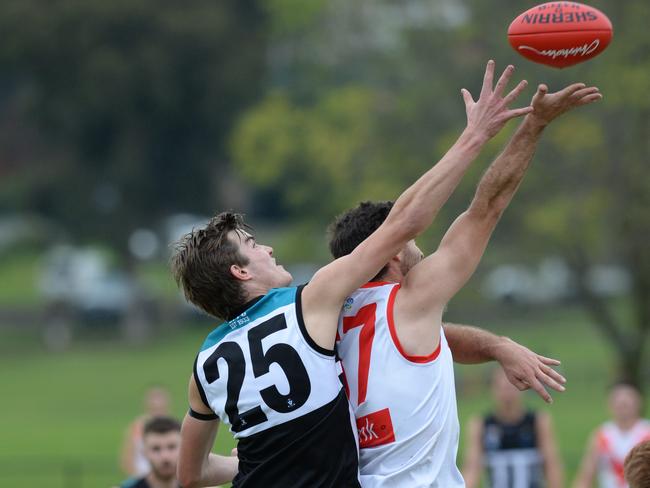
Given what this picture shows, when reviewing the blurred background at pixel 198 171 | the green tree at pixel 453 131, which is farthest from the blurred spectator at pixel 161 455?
the blurred background at pixel 198 171

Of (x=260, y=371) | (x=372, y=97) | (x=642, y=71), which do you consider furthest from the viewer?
(x=372, y=97)

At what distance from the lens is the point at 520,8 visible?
26297 millimetres

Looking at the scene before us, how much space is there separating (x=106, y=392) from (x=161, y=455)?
2800cm

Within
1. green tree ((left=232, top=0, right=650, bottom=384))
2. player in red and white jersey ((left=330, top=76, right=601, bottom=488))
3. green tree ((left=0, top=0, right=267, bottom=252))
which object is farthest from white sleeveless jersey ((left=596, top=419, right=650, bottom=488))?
green tree ((left=0, top=0, right=267, bottom=252))

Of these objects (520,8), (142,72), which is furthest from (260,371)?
(142,72)

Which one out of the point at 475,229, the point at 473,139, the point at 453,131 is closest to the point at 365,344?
the point at 475,229

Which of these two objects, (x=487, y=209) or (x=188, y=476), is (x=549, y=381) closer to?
(x=487, y=209)

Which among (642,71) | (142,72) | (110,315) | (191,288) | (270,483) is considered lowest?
(270,483)

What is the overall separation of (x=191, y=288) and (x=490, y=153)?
20576mm

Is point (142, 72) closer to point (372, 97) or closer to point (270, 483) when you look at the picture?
point (372, 97)

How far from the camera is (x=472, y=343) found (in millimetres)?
5598

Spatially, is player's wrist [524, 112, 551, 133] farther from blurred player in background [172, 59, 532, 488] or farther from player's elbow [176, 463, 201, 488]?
player's elbow [176, 463, 201, 488]

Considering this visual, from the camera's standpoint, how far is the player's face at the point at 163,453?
8.71m

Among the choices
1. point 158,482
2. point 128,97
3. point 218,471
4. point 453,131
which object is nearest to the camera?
point 218,471
